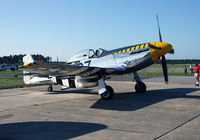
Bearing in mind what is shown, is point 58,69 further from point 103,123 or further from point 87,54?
point 103,123

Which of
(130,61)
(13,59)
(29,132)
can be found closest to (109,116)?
(29,132)

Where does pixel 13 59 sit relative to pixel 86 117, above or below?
above

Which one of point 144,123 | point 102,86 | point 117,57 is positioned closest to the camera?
point 144,123

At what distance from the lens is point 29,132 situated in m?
5.40

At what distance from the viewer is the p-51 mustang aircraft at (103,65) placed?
997 cm

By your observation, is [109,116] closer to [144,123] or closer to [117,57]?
[144,123]

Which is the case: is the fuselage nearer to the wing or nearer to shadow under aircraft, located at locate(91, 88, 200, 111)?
the wing

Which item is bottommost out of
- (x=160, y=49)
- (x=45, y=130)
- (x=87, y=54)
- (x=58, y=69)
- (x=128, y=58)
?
(x=45, y=130)

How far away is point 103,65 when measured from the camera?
11414 mm

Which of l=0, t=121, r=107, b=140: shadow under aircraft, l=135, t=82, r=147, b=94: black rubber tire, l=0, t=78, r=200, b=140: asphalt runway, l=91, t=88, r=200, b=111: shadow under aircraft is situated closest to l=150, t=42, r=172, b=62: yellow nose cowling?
l=91, t=88, r=200, b=111: shadow under aircraft

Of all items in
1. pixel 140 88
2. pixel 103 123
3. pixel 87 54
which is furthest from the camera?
pixel 140 88

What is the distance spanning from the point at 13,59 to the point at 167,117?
146863 mm

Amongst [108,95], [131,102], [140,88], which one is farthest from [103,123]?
[140,88]

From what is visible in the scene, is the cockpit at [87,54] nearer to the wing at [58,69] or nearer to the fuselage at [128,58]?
the fuselage at [128,58]
